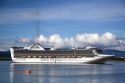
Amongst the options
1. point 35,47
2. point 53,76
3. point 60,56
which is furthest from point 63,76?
point 35,47

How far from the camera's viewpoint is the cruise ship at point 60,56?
12825 centimetres

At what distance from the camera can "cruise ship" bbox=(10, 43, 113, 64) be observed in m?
128

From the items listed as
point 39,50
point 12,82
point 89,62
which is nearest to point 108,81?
point 12,82

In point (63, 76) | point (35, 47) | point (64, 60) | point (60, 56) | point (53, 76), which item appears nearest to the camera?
point (63, 76)

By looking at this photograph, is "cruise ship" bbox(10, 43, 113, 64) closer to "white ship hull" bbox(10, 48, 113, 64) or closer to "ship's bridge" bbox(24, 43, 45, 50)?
"white ship hull" bbox(10, 48, 113, 64)

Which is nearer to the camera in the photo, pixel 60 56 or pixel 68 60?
pixel 68 60

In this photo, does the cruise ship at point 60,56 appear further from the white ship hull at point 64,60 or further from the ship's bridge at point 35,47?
the ship's bridge at point 35,47


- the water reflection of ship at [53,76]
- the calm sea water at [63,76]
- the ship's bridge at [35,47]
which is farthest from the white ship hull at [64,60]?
the water reflection of ship at [53,76]

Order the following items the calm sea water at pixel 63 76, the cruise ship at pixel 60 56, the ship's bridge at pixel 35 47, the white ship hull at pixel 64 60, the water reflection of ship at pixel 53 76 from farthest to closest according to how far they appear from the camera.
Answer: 1. the ship's bridge at pixel 35 47
2. the cruise ship at pixel 60 56
3. the white ship hull at pixel 64 60
4. the calm sea water at pixel 63 76
5. the water reflection of ship at pixel 53 76

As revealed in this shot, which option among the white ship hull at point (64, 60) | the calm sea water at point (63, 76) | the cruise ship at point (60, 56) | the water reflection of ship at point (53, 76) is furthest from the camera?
the cruise ship at point (60, 56)

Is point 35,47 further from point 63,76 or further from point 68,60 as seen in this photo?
point 63,76

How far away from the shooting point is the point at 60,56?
428 feet

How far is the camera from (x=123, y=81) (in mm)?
58219

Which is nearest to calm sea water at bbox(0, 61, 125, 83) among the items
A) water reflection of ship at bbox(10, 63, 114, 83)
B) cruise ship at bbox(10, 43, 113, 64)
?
water reflection of ship at bbox(10, 63, 114, 83)
